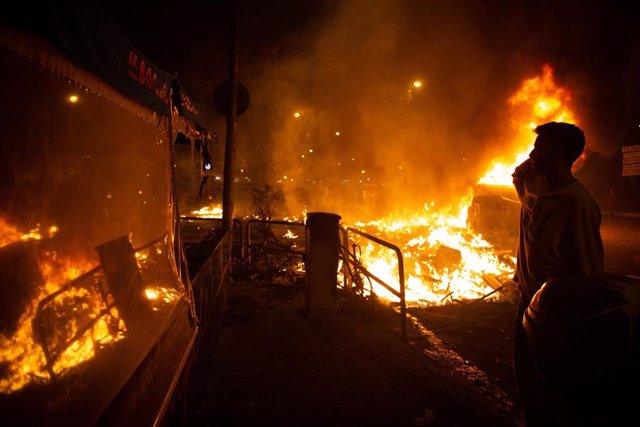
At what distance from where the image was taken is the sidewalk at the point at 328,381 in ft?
11.1

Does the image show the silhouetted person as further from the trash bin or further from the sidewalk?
the trash bin

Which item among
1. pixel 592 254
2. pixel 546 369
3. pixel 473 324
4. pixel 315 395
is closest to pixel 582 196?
pixel 592 254

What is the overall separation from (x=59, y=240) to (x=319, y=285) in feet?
13.2

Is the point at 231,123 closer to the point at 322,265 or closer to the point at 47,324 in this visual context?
the point at 322,265

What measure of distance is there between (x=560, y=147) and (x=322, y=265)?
3.73 meters

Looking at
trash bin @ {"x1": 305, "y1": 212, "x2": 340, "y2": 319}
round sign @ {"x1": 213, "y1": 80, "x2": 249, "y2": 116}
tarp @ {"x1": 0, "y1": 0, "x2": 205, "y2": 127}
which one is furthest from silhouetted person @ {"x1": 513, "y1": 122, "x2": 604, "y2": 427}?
round sign @ {"x1": 213, "y1": 80, "x2": 249, "y2": 116}

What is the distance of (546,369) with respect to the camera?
1970 mm

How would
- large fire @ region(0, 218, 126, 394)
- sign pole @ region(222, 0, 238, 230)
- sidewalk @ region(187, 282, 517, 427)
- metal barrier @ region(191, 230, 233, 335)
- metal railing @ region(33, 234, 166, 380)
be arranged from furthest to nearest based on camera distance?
sign pole @ region(222, 0, 238, 230), metal barrier @ region(191, 230, 233, 335), sidewalk @ region(187, 282, 517, 427), metal railing @ region(33, 234, 166, 380), large fire @ region(0, 218, 126, 394)

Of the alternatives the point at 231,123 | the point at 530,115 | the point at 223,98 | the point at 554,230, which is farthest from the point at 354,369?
the point at 530,115

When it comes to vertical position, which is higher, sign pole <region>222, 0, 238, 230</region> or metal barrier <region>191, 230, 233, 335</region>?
sign pole <region>222, 0, 238, 230</region>

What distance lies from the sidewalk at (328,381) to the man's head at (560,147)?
2.55 metres

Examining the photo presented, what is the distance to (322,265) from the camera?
5652 millimetres

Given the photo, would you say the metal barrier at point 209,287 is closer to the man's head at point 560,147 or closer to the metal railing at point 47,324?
the metal railing at point 47,324

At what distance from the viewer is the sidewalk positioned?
3373 millimetres
